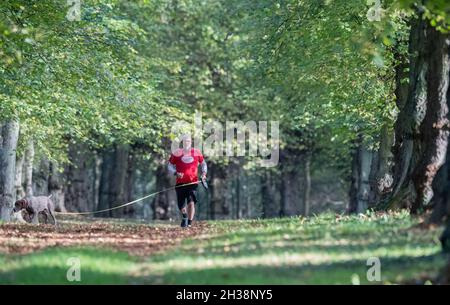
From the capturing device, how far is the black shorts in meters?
23.0

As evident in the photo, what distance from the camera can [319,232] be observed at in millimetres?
15930

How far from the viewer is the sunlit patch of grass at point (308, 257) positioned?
11.0m

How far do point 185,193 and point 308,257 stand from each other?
10933mm

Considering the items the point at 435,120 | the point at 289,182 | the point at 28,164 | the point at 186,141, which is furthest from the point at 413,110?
the point at 289,182

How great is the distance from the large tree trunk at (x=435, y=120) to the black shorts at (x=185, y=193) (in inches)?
244

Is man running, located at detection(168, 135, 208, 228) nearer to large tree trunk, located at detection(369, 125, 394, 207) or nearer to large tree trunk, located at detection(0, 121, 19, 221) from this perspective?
large tree trunk, located at detection(0, 121, 19, 221)

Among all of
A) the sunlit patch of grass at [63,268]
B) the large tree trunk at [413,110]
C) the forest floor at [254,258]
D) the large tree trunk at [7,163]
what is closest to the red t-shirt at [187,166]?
the large tree trunk at [413,110]

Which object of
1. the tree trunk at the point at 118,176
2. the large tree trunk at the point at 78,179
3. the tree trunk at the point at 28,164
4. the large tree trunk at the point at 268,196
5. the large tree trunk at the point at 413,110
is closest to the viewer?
the large tree trunk at the point at 413,110

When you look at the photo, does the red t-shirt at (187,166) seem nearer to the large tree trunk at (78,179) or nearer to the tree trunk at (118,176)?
the tree trunk at (118,176)

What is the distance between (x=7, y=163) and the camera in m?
27.7

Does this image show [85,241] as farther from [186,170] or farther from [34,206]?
[34,206]

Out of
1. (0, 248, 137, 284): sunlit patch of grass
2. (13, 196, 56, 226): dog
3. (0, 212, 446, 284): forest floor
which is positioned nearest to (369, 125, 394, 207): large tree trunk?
(13, 196, 56, 226): dog

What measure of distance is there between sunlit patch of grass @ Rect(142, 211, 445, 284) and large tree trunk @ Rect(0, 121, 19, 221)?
499 inches
